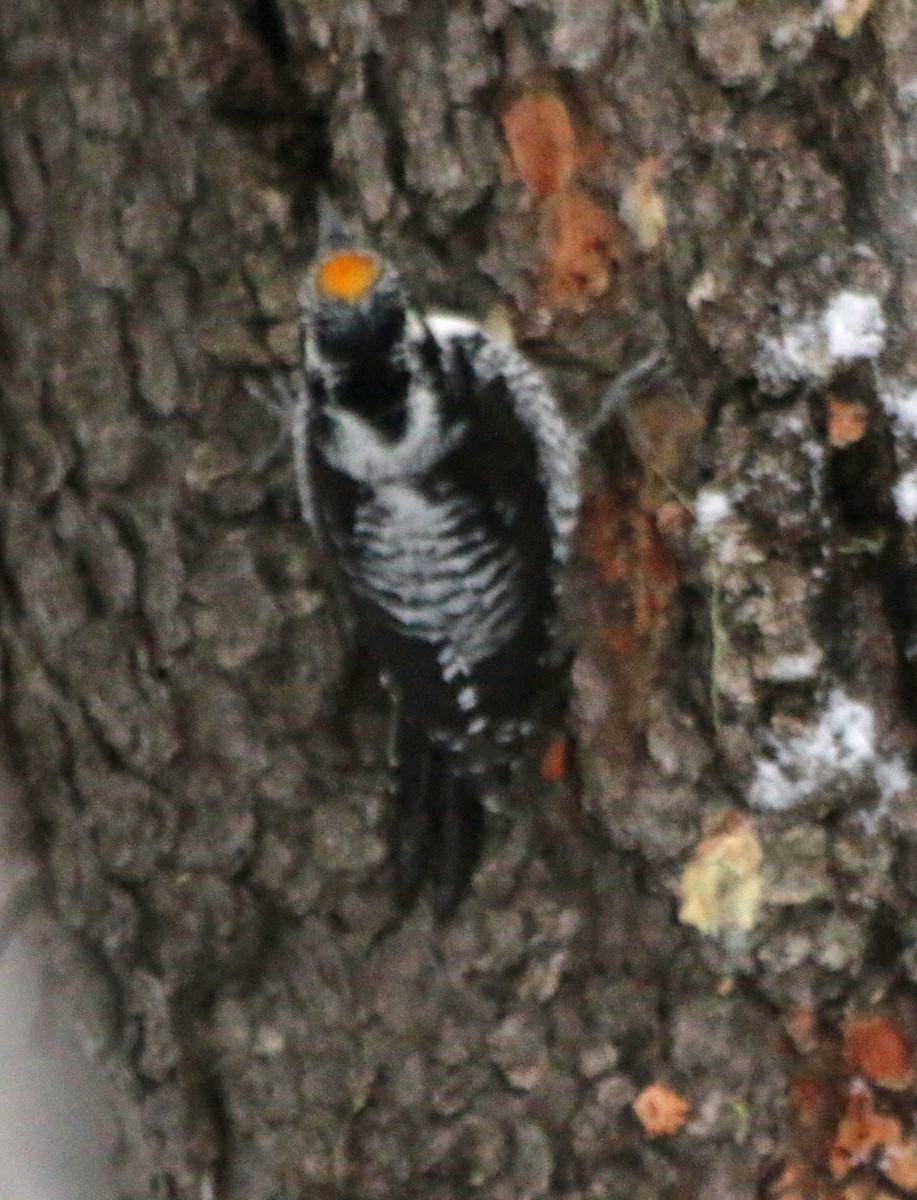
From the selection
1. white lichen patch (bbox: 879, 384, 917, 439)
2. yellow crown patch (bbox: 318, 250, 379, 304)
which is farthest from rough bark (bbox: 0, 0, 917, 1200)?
yellow crown patch (bbox: 318, 250, 379, 304)

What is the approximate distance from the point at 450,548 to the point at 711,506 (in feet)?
→ 1.01

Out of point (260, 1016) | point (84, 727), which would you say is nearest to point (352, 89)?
point (84, 727)

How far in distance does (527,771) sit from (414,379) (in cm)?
49

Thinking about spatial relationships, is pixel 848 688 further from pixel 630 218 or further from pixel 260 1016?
pixel 260 1016

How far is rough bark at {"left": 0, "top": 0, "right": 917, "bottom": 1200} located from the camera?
75.5 inches

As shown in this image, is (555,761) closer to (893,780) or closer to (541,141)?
(893,780)

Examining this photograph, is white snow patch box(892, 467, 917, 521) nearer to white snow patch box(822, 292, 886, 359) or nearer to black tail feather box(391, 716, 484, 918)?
white snow patch box(822, 292, 886, 359)

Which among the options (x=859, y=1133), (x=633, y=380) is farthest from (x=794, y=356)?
(x=859, y=1133)

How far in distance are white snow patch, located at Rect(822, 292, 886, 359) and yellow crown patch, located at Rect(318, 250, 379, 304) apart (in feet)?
1.68

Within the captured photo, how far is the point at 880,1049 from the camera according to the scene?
2104mm

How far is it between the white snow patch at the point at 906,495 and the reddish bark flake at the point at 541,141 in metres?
0.51

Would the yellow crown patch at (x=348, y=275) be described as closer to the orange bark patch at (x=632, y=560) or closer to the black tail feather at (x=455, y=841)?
the orange bark patch at (x=632, y=560)

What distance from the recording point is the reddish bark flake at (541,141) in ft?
6.34

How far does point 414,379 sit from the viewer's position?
6.55 feet
